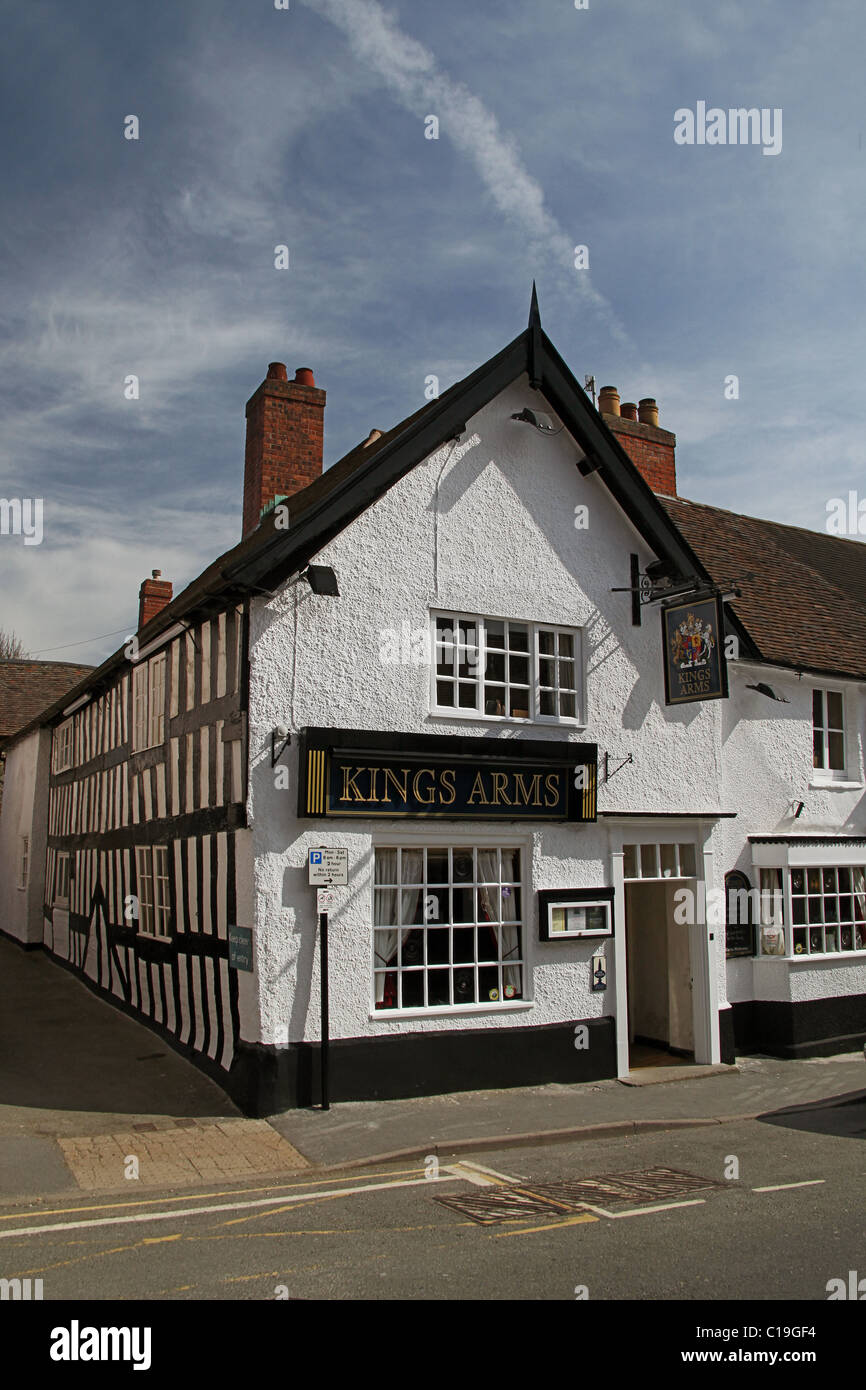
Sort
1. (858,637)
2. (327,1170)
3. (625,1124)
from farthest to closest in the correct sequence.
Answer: (858,637) → (625,1124) → (327,1170)

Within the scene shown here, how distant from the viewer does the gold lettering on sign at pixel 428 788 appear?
11062mm

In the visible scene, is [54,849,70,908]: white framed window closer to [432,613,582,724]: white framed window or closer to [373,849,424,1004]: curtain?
[373,849,424,1004]: curtain

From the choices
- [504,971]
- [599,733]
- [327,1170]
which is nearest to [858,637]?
[599,733]

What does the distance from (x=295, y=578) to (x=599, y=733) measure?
424 centimetres

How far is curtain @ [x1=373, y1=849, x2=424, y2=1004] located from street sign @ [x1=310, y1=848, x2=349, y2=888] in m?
0.66

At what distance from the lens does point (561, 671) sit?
12.7 meters

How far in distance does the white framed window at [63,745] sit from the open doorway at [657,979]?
11628 mm

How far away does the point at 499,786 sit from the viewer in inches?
457

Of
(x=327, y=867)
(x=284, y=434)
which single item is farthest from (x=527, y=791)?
(x=284, y=434)

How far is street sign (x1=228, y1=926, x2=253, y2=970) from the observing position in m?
10.1

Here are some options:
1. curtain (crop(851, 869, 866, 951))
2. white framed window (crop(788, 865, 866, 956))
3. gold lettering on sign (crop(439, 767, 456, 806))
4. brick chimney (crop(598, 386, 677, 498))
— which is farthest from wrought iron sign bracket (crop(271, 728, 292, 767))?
brick chimney (crop(598, 386, 677, 498))

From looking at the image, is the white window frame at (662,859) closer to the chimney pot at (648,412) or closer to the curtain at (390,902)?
the curtain at (390,902)

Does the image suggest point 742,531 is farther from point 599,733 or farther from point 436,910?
point 436,910

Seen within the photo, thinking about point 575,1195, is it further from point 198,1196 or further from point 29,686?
point 29,686
